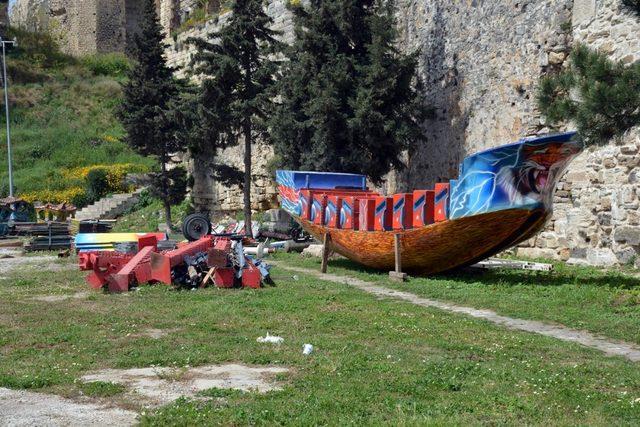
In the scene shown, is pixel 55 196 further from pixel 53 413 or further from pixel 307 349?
pixel 53 413

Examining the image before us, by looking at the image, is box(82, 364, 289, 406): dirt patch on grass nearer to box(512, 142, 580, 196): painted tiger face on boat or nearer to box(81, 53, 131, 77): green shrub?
box(512, 142, 580, 196): painted tiger face on boat

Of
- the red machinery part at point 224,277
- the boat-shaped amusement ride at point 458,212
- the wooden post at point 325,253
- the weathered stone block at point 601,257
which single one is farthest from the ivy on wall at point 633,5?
the wooden post at point 325,253

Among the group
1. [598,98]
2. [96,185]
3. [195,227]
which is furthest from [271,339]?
[96,185]

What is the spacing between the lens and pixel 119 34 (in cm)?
4872

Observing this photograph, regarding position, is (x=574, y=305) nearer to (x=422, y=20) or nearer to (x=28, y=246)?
(x=422, y=20)

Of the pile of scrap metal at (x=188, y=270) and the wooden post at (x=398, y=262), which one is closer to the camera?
the pile of scrap metal at (x=188, y=270)

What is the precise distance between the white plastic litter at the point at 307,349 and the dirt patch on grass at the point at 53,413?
2.11 m

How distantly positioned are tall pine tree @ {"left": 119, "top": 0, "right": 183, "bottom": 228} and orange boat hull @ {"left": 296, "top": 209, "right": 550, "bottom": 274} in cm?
1262

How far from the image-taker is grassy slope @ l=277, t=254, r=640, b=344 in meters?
8.70

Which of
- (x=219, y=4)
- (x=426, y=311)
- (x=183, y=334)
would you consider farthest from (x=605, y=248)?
(x=219, y=4)

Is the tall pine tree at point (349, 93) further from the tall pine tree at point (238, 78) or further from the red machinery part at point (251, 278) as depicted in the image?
the red machinery part at point (251, 278)

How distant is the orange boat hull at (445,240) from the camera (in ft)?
35.8

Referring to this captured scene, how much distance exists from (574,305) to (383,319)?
2523mm

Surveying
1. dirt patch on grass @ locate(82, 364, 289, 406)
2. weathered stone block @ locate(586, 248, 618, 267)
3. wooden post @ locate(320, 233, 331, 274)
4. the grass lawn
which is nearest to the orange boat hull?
wooden post @ locate(320, 233, 331, 274)
